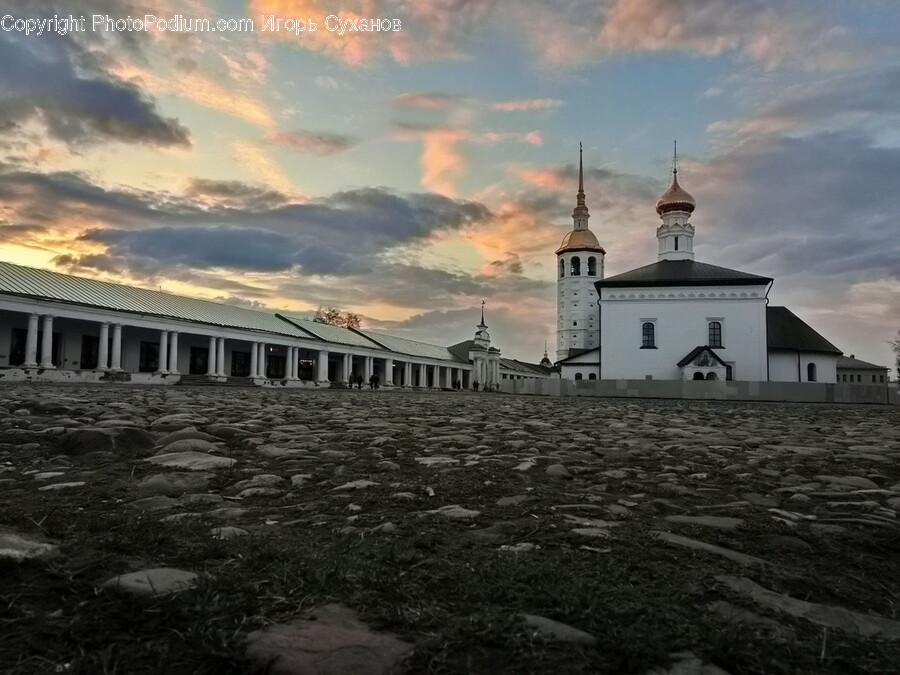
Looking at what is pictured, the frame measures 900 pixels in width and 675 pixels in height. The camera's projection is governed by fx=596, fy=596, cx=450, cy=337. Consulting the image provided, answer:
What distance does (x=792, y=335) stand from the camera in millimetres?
55125

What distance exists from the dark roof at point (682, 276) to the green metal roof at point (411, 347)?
75.9ft

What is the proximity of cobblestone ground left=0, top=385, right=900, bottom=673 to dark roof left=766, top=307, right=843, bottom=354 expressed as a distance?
2135 inches

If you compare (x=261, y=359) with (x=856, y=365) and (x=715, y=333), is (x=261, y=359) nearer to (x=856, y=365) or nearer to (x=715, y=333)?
(x=715, y=333)

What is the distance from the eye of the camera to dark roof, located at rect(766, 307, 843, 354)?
5388cm

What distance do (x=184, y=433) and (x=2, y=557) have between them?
3.81 meters

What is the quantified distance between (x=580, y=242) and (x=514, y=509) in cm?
7299

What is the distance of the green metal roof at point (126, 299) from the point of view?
33.2 m

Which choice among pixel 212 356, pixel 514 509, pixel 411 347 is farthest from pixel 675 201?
pixel 514 509

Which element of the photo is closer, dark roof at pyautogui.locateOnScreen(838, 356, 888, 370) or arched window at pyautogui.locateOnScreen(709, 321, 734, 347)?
arched window at pyautogui.locateOnScreen(709, 321, 734, 347)

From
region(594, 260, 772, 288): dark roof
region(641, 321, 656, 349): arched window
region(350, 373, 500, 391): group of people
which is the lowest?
region(350, 373, 500, 391): group of people

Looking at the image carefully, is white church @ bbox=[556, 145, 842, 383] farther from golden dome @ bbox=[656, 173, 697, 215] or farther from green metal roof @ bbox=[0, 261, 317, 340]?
green metal roof @ bbox=[0, 261, 317, 340]

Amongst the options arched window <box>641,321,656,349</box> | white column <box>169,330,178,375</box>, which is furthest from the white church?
white column <box>169,330,178,375</box>

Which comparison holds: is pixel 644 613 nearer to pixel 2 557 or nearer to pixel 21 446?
pixel 2 557

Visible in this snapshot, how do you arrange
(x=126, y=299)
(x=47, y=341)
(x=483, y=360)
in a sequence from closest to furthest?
(x=47, y=341)
(x=126, y=299)
(x=483, y=360)
